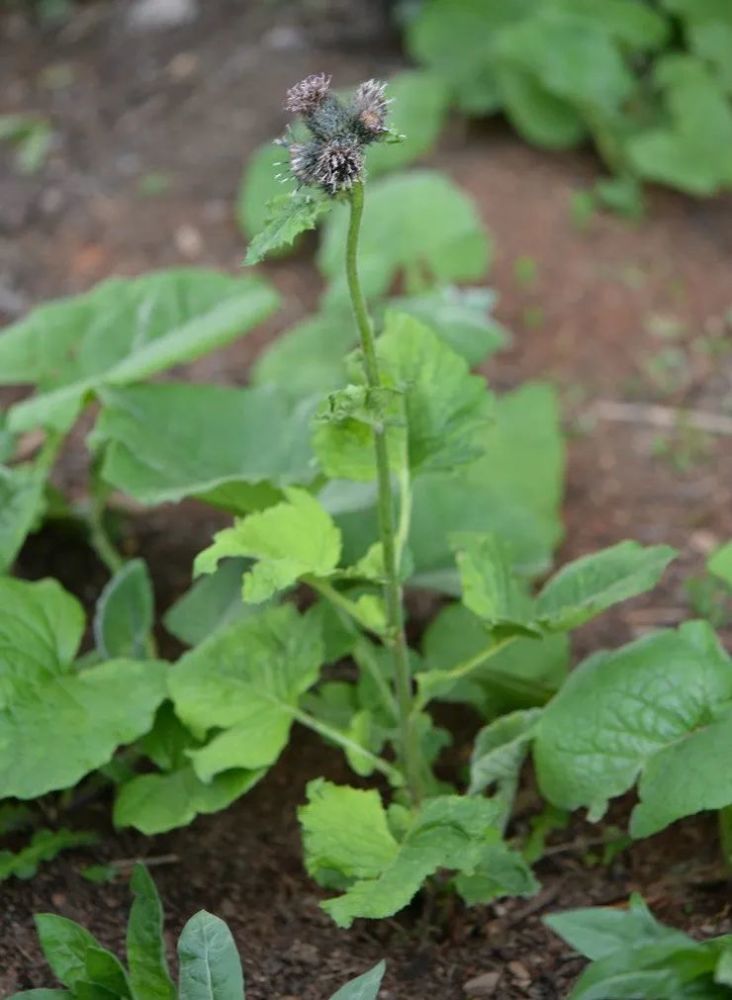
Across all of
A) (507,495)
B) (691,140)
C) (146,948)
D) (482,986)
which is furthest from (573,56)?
(146,948)

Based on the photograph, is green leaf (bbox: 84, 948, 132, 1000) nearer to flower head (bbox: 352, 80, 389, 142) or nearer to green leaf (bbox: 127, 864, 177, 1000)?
green leaf (bbox: 127, 864, 177, 1000)

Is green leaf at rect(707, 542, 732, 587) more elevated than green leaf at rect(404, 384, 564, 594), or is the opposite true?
green leaf at rect(404, 384, 564, 594)

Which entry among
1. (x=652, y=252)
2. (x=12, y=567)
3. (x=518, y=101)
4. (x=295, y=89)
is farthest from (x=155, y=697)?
(x=518, y=101)

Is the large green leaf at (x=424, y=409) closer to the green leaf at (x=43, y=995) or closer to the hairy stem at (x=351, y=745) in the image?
the hairy stem at (x=351, y=745)

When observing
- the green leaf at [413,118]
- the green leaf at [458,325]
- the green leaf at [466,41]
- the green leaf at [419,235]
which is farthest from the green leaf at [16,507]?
the green leaf at [466,41]

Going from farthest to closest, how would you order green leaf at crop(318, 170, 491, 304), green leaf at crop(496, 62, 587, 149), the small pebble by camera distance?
green leaf at crop(496, 62, 587, 149) → green leaf at crop(318, 170, 491, 304) → the small pebble

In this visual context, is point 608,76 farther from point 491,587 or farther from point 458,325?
point 491,587

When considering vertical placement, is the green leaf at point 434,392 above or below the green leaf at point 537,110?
below

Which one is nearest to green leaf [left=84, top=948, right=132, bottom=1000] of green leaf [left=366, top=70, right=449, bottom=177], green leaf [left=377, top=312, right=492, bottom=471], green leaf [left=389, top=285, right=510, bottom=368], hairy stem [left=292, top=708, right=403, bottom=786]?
hairy stem [left=292, top=708, right=403, bottom=786]

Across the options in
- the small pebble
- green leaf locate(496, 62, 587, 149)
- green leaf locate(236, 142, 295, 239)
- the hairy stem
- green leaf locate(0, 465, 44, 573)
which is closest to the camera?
the small pebble
